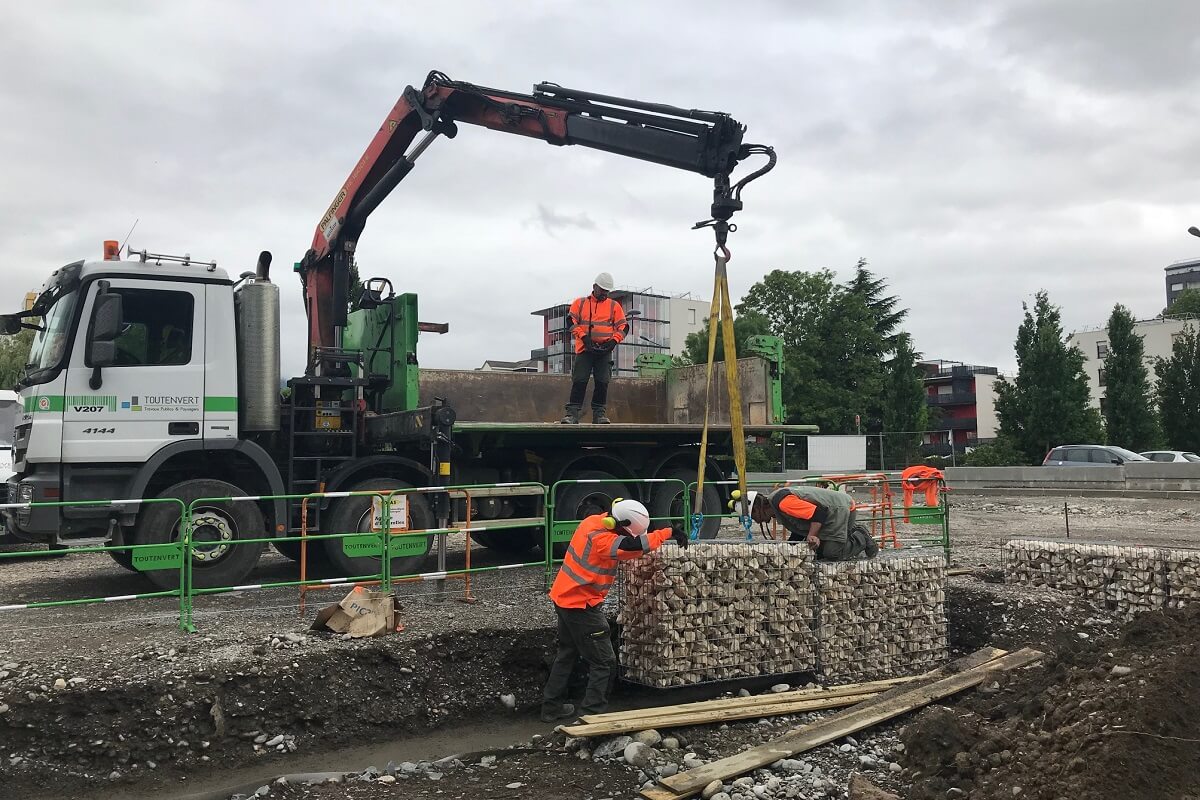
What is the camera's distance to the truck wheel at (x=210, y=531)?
327 inches

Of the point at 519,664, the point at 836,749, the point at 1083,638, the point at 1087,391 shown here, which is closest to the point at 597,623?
the point at 519,664

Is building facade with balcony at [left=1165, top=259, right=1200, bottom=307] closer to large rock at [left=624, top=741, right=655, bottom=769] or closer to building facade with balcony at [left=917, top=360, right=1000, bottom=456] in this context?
building facade with balcony at [left=917, top=360, right=1000, bottom=456]

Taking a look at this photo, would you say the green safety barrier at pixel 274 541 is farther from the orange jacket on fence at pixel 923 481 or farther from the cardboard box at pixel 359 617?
the orange jacket on fence at pixel 923 481

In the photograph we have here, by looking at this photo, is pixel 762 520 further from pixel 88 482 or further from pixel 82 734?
pixel 88 482

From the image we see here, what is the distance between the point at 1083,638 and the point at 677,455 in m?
4.85

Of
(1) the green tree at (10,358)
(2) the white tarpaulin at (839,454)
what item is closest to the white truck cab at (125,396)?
(1) the green tree at (10,358)

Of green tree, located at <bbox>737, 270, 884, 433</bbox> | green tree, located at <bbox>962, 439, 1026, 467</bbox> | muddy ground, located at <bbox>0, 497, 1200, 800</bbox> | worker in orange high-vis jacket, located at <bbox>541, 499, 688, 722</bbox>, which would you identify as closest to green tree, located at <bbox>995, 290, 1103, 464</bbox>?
green tree, located at <bbox>962, 439, 1026, 467</bbox>

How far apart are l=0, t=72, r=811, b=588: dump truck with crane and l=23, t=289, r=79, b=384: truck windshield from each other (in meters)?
0.03

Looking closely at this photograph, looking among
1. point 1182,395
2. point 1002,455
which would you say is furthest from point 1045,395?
point 1182,395

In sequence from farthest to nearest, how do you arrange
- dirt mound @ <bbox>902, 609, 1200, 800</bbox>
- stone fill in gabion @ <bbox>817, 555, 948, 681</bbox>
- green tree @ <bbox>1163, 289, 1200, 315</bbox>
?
green tree @ <bbox>1163, 289, 1200, 315</bbox> → stone fill in gabion @ <bbox>817, 555, 948, 681</bbox> → dirt mound @ <bbox>902, 609, 1200, 800</bbox>

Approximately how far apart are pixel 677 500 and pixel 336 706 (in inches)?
224

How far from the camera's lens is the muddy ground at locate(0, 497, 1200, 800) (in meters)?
5.63

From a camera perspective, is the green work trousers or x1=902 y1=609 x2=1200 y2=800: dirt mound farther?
the green work trousers

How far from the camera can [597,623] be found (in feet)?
22.2
